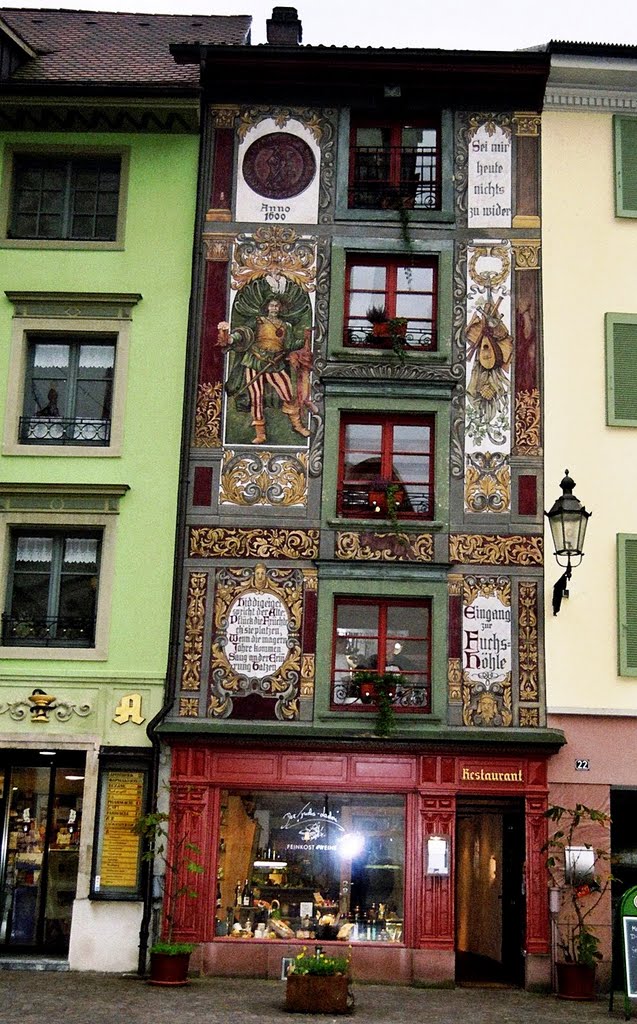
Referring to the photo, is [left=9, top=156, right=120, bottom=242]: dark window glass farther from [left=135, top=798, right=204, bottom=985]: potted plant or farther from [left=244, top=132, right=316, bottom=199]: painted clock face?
[left=135, top=798, right=204, bottom=985]: potted plant

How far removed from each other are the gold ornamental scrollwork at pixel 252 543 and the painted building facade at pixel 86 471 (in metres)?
0.47

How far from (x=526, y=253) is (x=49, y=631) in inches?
361

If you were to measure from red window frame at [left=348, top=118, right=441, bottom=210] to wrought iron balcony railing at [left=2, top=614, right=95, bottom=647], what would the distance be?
7637 mm

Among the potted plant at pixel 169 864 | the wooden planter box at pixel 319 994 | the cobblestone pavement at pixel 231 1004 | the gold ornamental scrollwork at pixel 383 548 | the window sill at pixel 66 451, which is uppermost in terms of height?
the window sill at pixel 66 451

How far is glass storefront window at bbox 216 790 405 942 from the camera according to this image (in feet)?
60.3

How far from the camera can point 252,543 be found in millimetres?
19406

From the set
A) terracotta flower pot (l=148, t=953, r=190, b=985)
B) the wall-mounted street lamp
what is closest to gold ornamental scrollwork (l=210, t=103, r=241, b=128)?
the wall-mounted street lamp

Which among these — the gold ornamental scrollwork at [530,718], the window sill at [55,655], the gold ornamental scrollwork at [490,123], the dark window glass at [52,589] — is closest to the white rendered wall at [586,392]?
the gold ornamental scrollwork at [530,718]

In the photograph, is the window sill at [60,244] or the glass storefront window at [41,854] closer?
the glass storefront window at [41,854]

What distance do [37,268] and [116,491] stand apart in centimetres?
382

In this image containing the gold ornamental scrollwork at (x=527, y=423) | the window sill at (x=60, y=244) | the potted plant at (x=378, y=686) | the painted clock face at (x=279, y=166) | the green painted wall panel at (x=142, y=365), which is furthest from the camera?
the painted clock face at (x=279, y=166)

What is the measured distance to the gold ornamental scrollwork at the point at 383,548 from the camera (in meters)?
19.3

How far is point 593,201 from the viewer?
2050cm

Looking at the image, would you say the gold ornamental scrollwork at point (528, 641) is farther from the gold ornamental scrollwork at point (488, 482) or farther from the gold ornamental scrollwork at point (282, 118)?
the gold ornamental scrollwork at point (282, 118)
